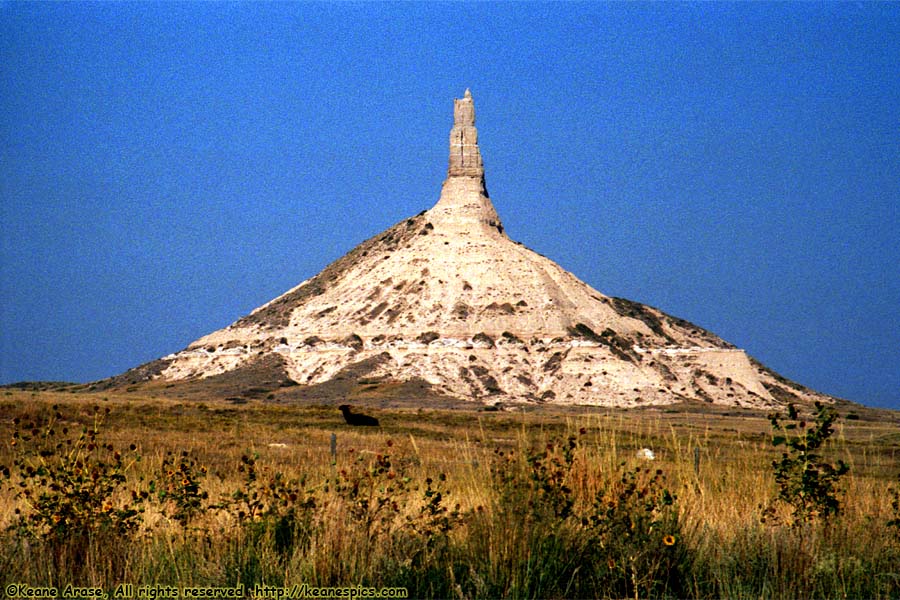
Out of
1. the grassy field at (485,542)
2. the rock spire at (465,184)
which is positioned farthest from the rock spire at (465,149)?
the grassy field at (485,542)

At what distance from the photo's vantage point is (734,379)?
99562 mm

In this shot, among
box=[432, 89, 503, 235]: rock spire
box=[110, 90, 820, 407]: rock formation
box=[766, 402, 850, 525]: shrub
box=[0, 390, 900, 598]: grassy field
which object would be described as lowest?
box=[0, 390, 900, 598]: grassy field

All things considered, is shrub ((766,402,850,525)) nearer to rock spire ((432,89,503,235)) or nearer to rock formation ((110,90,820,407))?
rock formation ((110,90,820,407))

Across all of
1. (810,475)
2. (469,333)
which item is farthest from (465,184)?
(810,475)

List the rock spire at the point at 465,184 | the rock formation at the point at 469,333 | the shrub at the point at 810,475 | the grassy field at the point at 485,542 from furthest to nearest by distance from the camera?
the rock spire at the point at 465,184, the rock formation at the point at 469,333, the shrub at the point at 810,475, the grassy field at the point at 485,542

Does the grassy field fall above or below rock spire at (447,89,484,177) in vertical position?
below

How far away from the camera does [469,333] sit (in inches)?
3787

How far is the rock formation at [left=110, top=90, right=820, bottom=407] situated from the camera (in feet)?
296

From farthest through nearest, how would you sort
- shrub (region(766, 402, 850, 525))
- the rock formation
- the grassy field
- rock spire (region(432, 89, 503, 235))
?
rock spire (region(432, 89, 503, 235))
the rock formation
shrub (region(766, 402, 850, 525))
the grassy field

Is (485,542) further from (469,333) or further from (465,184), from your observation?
(465,184)

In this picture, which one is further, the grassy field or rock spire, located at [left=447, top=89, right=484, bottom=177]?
rock spire, located at [left=447, top=89, right=484, bottom=177]

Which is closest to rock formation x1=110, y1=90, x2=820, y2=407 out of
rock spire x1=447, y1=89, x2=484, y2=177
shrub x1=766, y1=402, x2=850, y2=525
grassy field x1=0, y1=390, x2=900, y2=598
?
rock spire x1=447, y1=89, x2=484, y2=177

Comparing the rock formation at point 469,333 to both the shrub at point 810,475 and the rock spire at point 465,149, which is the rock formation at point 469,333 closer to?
the rock spire at point 465,149

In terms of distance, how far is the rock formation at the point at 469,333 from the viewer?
9031 centimetres
